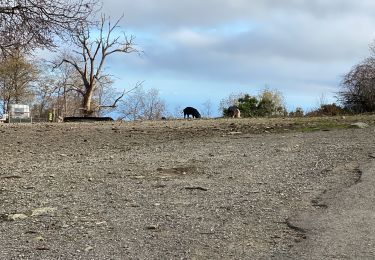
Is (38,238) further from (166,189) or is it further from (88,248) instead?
(166,189)

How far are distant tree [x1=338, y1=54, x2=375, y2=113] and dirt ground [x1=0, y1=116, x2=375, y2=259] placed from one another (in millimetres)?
23155

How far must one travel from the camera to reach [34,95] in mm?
60719

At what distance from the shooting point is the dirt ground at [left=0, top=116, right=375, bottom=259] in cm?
491

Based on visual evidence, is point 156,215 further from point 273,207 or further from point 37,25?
point 37,25

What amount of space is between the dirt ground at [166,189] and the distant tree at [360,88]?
23155 mm

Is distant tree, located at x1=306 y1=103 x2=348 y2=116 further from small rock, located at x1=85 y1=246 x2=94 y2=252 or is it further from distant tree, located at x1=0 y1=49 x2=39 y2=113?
distant tree, located at x1=0 y1=49 x2=39 y2=113

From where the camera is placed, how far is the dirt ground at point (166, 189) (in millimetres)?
4906

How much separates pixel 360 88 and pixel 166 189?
1253 inches

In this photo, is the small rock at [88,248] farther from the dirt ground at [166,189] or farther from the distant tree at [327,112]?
the distant tree at [327,112]

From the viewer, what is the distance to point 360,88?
3616 cm

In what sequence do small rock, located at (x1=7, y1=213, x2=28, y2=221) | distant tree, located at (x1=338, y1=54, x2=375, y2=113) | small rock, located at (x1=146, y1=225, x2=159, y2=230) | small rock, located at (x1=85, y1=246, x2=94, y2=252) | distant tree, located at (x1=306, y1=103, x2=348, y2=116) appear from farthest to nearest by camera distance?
distant tree, located at (x1=338, y1=54, x2=375, y2=113) → distant tree, located at (x1=306, y1=103, x2=348, y2=116) → small rock, located at (x1=7, y1=213, x2=28, y2=221) → small rock, located at (x1=146, y1=225, x2=159, y2=230) → small rock, located at (x1=85, y1=246, x2=94, y2=252)

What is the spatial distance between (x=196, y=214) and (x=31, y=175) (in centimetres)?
330

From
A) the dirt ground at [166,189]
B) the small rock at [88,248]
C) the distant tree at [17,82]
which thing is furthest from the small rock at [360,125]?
the distant tree at [17,82]

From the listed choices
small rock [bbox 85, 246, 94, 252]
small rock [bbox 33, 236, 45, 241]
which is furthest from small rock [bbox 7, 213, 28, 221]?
small rock [bbox 85, 246, 94, 252]
